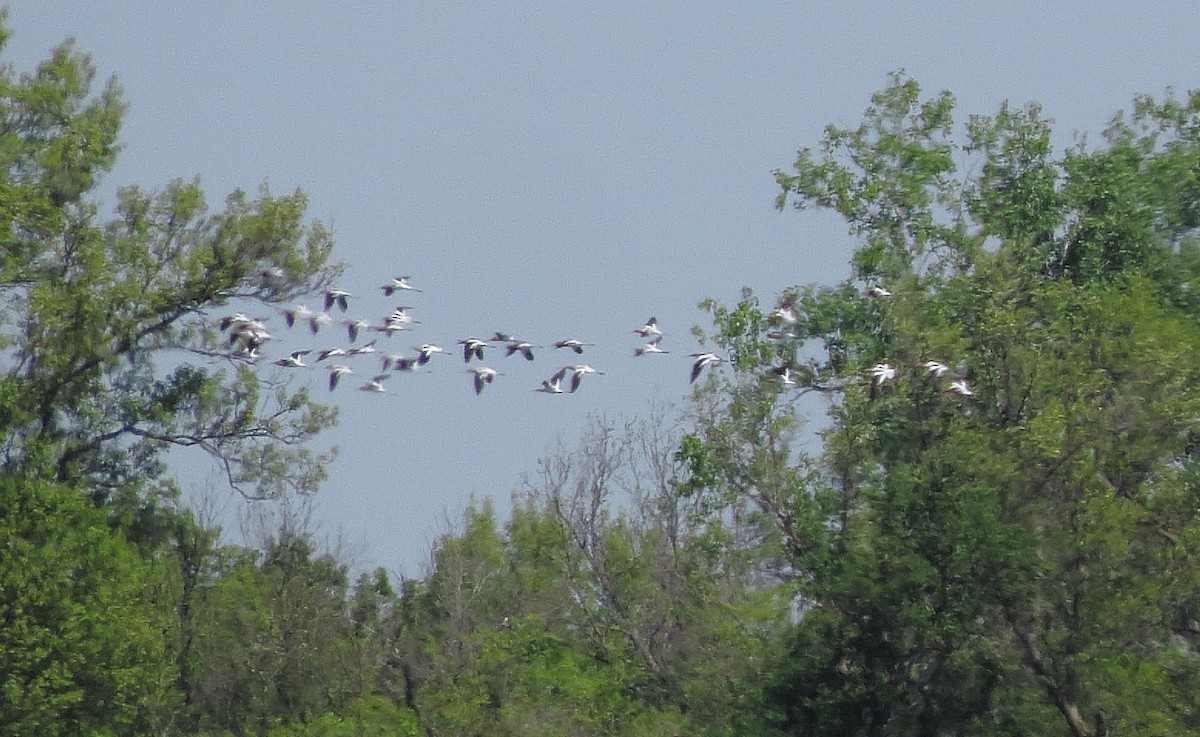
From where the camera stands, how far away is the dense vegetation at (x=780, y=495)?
27.5 metres

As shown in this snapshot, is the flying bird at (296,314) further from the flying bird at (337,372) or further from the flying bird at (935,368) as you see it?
the flying bird at (935,368)

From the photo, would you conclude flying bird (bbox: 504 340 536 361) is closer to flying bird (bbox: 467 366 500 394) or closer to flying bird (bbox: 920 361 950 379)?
flying bird (bbox: 467 366 500 394)

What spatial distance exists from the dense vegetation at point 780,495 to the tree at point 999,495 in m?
0.05

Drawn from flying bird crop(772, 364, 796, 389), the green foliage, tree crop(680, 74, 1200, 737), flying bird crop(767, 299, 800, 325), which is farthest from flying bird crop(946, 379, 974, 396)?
the green foliage

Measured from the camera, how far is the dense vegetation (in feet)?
90.2

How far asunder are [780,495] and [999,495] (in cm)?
514

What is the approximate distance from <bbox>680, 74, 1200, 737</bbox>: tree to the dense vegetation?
53 mm

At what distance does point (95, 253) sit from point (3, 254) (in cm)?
143

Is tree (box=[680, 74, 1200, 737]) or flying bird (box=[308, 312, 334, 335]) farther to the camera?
flying bird (box=[308, 312, 334, 335])

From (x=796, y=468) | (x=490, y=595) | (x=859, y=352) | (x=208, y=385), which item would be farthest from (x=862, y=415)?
(x=490, y=595)

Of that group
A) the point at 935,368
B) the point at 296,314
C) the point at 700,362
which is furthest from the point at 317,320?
the point at 935,368

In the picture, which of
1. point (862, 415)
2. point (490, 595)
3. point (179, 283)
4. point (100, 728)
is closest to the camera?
point (862, 415)

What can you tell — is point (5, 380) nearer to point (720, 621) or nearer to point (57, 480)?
point (57, 480)

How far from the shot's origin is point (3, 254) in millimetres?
32562
